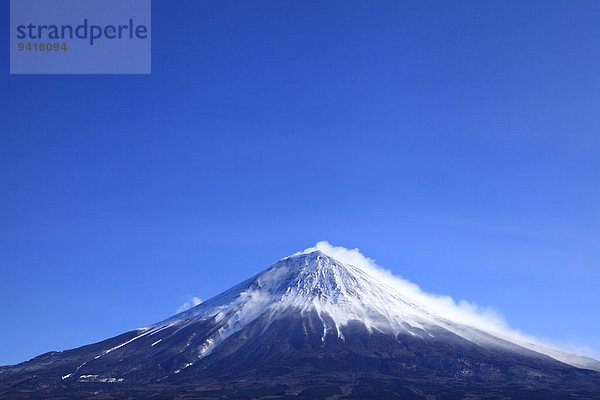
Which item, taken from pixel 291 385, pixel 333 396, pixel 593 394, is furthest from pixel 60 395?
pixel 593 394

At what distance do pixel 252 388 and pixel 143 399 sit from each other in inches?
1418

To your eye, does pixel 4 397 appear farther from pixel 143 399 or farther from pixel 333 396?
pixel 333 396

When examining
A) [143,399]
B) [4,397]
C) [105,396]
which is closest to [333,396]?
[143,399]

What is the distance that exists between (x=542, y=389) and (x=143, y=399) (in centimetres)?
13368

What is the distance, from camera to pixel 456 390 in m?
189

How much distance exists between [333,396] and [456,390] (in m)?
43.5

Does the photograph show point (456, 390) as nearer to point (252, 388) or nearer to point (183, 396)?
point (252, 388)

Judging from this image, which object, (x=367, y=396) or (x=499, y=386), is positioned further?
(x=499, y=386)

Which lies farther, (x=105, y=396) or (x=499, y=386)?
(x=499, y=386)

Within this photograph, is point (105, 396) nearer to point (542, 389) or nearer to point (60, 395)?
point (60, 395)

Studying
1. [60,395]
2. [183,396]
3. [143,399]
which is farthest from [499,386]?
[60,395]

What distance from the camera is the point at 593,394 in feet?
611

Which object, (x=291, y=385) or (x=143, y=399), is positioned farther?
(x=291, y=385)

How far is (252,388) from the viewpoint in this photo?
19112 centimetres
